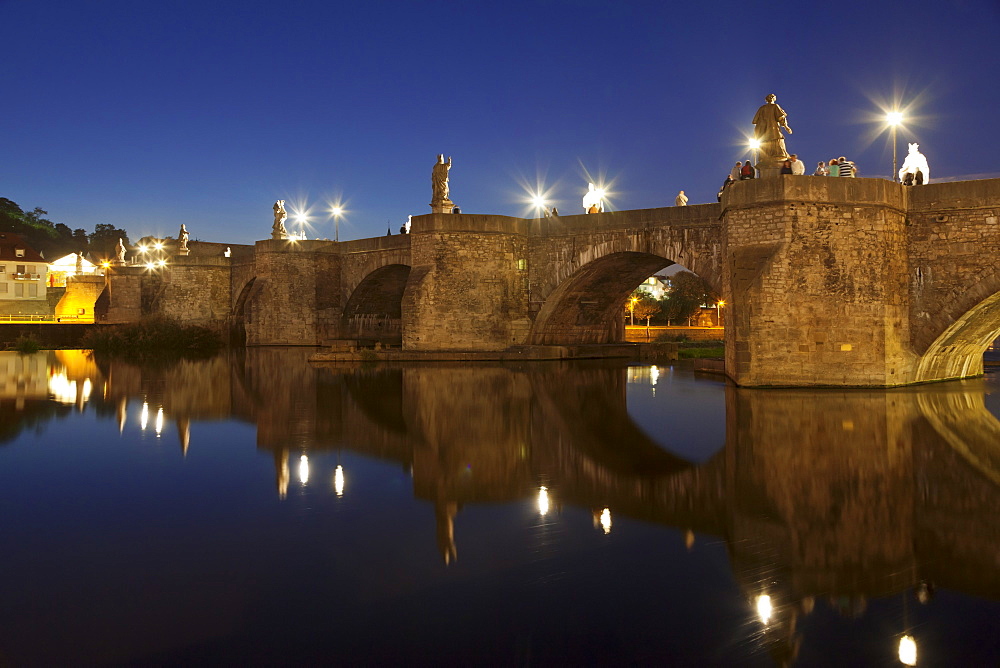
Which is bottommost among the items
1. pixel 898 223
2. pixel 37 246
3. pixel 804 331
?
pixel 804 331

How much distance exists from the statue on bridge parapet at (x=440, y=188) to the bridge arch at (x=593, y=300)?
17.7 feet

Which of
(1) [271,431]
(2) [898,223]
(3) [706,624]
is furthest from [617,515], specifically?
(2) [898,223]

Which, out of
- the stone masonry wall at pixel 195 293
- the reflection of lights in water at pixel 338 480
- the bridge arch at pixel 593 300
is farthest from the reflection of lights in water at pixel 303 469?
the stone masonry wall at pixel 195 293

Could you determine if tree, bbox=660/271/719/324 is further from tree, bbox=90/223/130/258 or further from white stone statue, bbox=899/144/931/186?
tree, bbox=90/223/130/258

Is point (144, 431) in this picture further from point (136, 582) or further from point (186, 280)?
point (186, 280)

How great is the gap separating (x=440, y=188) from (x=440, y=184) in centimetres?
15

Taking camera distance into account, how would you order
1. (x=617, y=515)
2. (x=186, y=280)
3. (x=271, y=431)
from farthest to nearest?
(x=186, y=280) < (x=271, y=431) < (x=617, y=515)

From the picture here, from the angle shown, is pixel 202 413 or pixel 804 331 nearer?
pixel 202 413

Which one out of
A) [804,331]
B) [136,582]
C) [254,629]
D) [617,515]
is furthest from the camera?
[804,331]

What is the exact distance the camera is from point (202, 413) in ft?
43.6

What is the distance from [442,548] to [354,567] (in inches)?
27.1

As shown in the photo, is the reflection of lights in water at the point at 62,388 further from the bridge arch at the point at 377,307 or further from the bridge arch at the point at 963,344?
the bridge arch at the point at 963,344

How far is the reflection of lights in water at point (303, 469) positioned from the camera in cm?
778

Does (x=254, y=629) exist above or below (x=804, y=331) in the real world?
below
